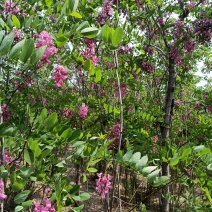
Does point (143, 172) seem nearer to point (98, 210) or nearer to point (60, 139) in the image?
point (60, 139)

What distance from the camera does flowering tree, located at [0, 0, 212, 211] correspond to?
1257 millimetres

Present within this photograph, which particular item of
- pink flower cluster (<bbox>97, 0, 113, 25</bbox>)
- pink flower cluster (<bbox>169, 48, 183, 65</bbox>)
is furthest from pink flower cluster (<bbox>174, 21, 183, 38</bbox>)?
pink flower cluster (<bbox>97, 0, 113, 25</bbox>)

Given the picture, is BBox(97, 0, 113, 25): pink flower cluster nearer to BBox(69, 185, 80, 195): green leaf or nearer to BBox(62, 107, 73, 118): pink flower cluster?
BBox(69, 185, 80, 195): green leaf

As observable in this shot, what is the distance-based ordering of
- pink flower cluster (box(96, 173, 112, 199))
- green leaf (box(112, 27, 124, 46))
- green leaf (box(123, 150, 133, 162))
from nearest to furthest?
1. green leaf (box(112, 27, 124, 46))
2. green leaf (box(123, 150, 133, 162))
3. pink flower cluster (box(96, 173, 112, 199))

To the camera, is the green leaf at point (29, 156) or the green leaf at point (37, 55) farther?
the green leaf at point (29, 156)

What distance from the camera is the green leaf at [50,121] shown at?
1.21 m

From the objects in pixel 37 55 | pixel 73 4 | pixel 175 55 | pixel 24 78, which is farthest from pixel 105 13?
pixel 175 55

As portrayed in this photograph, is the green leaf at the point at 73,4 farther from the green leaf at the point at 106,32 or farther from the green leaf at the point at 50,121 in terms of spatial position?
the green leaf at the point at 50,121

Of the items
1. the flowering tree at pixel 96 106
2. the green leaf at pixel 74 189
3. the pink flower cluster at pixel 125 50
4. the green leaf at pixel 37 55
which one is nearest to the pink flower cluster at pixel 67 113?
the flowering tree at pixel 96 106

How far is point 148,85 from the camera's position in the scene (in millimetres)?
4699

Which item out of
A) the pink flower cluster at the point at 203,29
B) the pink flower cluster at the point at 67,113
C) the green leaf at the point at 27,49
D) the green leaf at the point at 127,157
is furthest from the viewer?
the pink flower cluster at the point at 67,113

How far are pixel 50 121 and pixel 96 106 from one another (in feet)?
7.26

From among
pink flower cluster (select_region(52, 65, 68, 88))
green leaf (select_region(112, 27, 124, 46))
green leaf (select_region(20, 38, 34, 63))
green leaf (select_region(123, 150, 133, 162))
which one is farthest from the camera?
pink flower cluster (select_region(52, 65, 68, 88))

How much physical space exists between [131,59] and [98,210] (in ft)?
9.32
